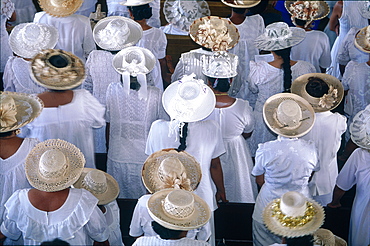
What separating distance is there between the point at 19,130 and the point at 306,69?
2.91 metres

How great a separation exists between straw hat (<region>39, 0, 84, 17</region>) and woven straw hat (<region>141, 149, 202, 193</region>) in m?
2.39

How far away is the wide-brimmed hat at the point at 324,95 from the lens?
4.83 meters

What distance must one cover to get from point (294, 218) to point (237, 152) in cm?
165

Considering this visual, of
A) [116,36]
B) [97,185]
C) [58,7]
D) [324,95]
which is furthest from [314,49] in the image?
[97,185]

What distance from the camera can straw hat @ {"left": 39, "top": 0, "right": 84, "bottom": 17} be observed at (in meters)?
5.79

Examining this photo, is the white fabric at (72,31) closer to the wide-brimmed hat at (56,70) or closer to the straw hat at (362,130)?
the wide-brimmed hat at (56,70)

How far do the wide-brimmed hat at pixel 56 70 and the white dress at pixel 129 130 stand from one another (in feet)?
1.63

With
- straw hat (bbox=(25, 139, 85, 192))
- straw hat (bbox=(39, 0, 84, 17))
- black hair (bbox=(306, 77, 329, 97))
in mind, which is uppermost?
straw hat (bbox=(39, 0, 84, 17))

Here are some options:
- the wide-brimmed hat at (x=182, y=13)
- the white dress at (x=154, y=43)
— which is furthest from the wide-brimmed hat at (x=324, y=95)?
the wide-brimmed hat at (x=182, y=13)

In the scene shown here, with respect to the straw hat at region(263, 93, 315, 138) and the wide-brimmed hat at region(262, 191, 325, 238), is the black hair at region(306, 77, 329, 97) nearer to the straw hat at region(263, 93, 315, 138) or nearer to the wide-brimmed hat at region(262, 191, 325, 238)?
the straw hat at region(263, 93, 315, 138)

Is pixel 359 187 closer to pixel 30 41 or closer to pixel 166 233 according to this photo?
pixel 166 233

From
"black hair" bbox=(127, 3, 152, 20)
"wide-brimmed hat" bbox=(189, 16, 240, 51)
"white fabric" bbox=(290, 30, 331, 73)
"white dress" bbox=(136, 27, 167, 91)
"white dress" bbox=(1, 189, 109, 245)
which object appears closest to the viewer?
"white dress" bbox=(1, 189, 109, 245)

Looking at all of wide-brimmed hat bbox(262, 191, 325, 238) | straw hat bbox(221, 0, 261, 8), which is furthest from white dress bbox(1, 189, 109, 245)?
straw hat bbox(221, 0, 261, 8)

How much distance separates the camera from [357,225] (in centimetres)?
475
